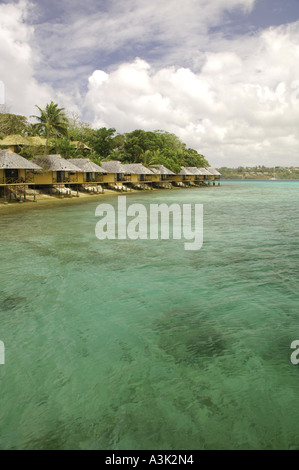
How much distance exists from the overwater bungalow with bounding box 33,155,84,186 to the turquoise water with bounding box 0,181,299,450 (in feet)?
68.6

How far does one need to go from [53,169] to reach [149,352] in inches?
1052

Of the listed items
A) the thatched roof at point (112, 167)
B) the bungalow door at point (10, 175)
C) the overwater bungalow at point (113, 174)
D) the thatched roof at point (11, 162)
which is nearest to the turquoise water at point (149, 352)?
the thatched roof at point (11, 162)

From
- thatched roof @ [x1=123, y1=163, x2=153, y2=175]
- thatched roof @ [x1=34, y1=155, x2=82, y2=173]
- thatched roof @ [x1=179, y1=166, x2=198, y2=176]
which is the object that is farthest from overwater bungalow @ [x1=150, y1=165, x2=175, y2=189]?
thatched roof @ [x1=34, y1=155, x2=82, y2=173]

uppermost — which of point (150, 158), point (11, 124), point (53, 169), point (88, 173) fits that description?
point (11, 124)

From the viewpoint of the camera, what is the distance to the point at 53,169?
29.0m

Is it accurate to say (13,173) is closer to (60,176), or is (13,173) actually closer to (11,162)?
(11,162)

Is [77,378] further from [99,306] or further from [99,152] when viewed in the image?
[99,152]

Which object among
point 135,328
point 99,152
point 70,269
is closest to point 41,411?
point 135,328

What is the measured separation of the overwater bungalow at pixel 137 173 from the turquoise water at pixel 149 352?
3496 centimetres

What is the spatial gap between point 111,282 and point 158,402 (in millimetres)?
4298

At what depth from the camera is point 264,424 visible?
3.43m

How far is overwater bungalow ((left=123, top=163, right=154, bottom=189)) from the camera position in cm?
4368

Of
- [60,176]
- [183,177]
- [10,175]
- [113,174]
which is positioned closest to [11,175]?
[10,175]

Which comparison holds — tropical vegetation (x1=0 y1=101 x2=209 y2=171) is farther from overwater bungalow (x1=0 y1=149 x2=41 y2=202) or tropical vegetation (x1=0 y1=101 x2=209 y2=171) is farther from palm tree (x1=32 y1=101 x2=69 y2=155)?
overwater bungalow (x1=0 y1=149 x2=41 y2=202)
